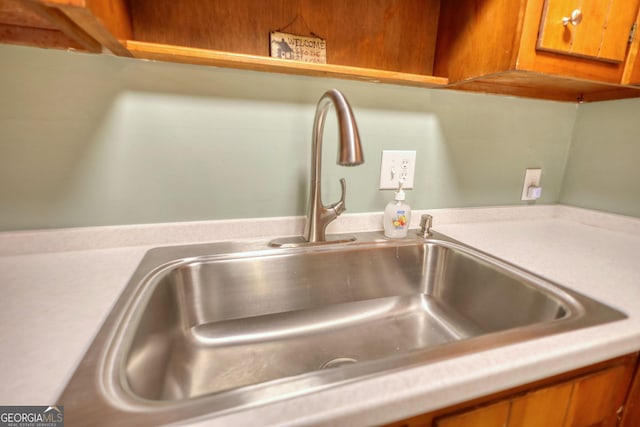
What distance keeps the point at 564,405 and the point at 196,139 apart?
0.92 meters

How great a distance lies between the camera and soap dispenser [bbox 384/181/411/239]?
87 cm

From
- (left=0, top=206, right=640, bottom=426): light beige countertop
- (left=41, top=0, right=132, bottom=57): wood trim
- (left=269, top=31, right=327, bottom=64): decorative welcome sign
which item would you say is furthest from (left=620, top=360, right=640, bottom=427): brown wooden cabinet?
(left=41, top=0, right=132, bottom=57): wood trim

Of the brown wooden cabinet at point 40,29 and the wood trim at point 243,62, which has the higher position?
the brown wooden cabinet at point 40,29

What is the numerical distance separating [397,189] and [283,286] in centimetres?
50

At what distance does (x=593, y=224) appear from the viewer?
1121 mm

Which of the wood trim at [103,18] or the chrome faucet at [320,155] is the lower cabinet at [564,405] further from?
the wood trim at [103,18]

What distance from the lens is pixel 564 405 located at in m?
0.46

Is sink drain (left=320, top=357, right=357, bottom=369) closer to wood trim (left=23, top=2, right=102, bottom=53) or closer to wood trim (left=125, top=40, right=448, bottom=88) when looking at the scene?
wood trim (left=125, top=40, right=448, bottom=88)

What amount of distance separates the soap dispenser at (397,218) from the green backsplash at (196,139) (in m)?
0.10

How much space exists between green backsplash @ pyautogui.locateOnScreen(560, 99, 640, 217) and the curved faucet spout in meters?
1.04

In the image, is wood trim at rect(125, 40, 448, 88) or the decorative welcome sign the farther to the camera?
the decorative welcome sign

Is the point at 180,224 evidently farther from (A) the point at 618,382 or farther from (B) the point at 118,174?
(A) the point at 618,382

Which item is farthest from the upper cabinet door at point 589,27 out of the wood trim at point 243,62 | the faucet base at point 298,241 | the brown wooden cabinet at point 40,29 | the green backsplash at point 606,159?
the brown wooden cabinet at point 40,29

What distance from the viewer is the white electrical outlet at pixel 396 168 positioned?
3.10 ft
